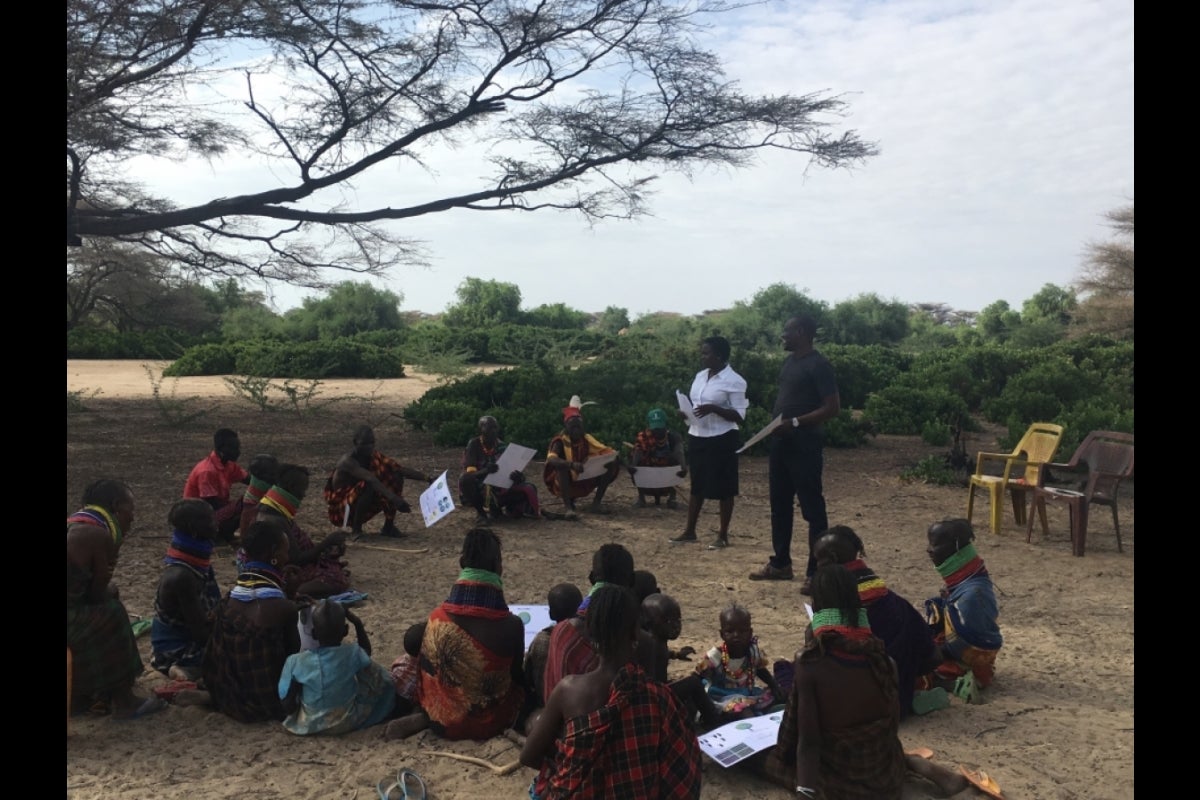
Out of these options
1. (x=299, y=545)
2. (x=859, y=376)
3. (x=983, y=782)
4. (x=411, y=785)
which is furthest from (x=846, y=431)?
(x=411, y=785)

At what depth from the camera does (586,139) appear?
1346 cm

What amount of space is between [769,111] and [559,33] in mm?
2945

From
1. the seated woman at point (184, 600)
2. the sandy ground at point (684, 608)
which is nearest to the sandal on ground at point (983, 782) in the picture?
the sandy ground at point (684, 608)

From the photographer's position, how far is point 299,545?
5.63 m

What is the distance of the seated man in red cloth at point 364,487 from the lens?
7.20 metres

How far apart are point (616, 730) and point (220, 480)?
4500 millimetres

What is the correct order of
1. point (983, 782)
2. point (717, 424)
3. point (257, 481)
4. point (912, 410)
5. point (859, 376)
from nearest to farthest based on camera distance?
point (983, 782), point (257, 481), point (717, 424), point (912, 410), point (859, 376)

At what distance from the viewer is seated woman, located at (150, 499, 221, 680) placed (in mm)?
4262

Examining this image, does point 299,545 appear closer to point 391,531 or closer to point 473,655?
point 391,531

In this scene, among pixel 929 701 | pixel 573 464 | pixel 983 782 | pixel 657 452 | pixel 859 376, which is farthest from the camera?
pixel 859 376
